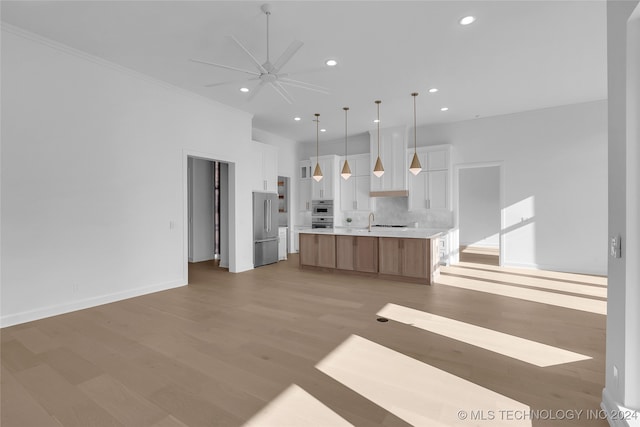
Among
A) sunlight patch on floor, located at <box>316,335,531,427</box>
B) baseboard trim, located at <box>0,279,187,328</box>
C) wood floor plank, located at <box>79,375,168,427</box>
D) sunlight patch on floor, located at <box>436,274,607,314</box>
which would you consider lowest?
wood floor plank, located at <box>79,375,168,427</box>

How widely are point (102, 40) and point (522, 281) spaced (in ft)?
23.5

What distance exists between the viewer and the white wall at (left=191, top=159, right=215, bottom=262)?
7703 millimetres

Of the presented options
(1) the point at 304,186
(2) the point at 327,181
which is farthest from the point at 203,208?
(2) the point at 327,181

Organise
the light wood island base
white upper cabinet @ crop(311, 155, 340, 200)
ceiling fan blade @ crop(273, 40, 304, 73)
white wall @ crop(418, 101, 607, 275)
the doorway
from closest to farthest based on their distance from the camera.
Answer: ceiling fan blade @ crop(273, 40, 304, 73) < the light wood island base < white wall @ crop(418, 101, 607, 275) < white upper cabinet @ crop(311, 155, 340, 200) < the doorway

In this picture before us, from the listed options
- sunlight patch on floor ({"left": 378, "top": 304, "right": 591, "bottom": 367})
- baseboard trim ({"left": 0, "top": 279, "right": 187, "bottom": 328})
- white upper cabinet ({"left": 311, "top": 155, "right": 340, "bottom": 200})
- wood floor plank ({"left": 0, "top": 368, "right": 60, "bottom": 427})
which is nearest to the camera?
wood floor plank ({"left": 0, "top": 368, "right": 60, "bottom": 427})

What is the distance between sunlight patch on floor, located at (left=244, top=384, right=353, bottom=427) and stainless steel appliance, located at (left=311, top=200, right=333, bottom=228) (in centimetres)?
649

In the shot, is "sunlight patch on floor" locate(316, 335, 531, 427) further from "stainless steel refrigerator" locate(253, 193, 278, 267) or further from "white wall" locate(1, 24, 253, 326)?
"stainless steel refrigerator" locate(253, 193, 278, 267)

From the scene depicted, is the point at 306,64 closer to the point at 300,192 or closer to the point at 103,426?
the point at 103,426

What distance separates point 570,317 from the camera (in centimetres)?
354

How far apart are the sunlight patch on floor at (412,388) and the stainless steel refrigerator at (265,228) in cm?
445

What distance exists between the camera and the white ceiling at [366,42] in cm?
310

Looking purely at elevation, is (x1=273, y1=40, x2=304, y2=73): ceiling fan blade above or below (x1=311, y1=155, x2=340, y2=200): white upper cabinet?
above

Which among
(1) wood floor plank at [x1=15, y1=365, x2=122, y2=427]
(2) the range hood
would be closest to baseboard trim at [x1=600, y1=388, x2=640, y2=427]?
(1) wood floor plank at [x1=15, y1=365, x2=122, y2=427]

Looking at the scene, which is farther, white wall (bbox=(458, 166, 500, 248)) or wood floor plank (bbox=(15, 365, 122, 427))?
white wall (bbox=(458, 166, 500, 248))
